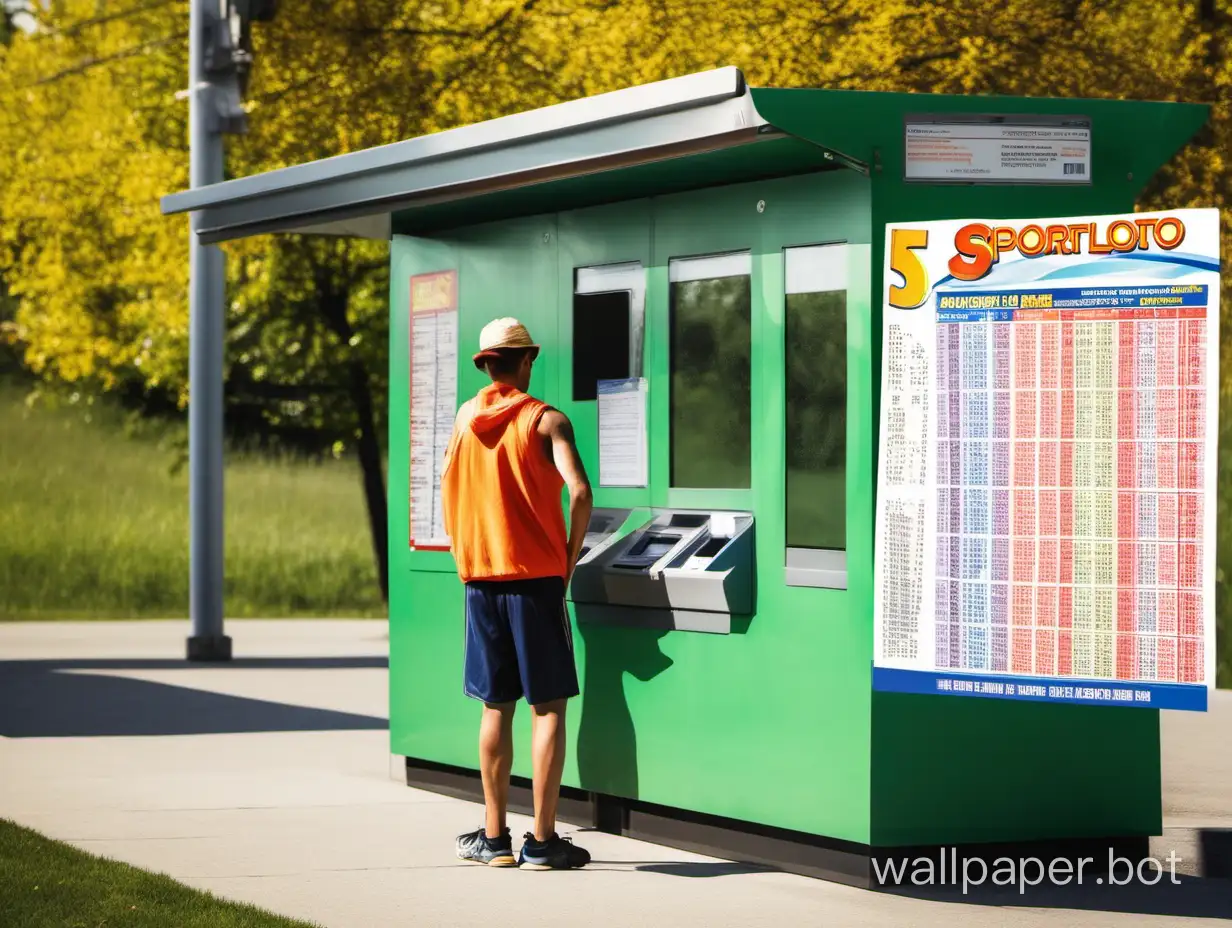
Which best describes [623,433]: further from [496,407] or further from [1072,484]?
[1072,484]

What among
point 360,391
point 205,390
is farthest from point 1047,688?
point 360,391

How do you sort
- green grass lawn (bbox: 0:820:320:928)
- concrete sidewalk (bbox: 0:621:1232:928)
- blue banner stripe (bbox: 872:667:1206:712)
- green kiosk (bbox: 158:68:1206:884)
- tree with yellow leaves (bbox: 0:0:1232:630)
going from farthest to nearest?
1. tree with yellow leaves (bbox: 0:0:1232:630)
2. green kiosk (bbox: 158:68:1206:884)
3. concrete sidewalk (bbox: 0:621:1232:928)
4. green grass lawn (bbox: 0:820:320:928)
5. blue banner stripe (bbox: 872:667:1206:712)

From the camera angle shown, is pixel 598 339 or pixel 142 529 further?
pixel 142 529

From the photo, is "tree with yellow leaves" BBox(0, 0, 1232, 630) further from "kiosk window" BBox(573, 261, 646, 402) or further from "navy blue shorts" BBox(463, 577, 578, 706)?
"navy blue shorts" BBox(463, 577, 578, 706)

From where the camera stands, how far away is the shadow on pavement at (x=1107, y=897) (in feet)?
22.4

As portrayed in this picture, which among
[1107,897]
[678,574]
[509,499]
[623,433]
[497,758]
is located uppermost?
[623,433]

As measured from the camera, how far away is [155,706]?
13133 millimetres

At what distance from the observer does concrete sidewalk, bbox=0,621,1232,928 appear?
673cm

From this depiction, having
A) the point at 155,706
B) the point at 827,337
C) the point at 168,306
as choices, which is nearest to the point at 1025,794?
the point at 827,337

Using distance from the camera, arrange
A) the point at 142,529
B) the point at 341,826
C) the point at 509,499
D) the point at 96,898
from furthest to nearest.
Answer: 1. the point at 142,529
2. the point at 341,826
3. the point at 509,499
4. the point at 96,898

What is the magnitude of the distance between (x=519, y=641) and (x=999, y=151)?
2.37 metres

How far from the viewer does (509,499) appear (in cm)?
743

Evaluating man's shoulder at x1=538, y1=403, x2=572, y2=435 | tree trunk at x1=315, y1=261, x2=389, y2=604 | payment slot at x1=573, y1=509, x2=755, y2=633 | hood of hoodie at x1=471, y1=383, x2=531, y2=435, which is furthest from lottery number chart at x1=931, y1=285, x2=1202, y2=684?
tree trunk at x1=315, y1=261, x2=389, y2=604

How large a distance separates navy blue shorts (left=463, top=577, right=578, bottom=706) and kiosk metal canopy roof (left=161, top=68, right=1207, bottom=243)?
4.99ft
